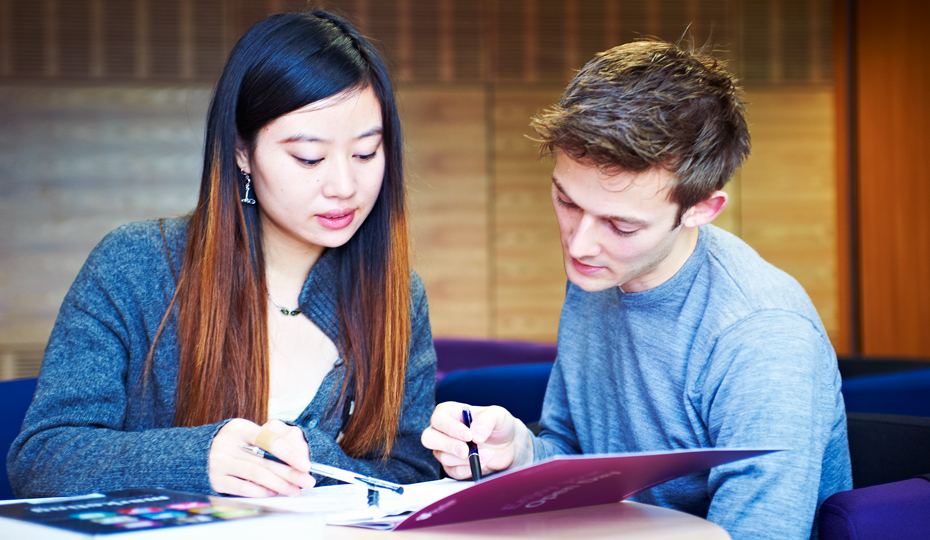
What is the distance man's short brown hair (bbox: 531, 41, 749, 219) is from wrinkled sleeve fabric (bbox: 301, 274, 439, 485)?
1.89ft

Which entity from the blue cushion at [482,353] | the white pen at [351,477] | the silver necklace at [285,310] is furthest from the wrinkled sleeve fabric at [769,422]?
the blue cushion at [482,353]

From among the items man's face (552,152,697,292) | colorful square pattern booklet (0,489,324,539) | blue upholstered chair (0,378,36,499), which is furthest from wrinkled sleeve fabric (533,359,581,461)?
blue upholstered chair (0,378,36,499)

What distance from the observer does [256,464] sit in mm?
1056

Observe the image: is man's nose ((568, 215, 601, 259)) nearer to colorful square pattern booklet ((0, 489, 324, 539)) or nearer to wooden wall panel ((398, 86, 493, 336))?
colorful square pattern booklet ((0, 489, 324, 539))

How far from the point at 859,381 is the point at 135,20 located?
13.4 ft

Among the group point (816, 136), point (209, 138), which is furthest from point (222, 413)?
point (816, 136)

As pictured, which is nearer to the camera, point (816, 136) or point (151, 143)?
point (151, 143)

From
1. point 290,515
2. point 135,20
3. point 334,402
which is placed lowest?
point 334,402

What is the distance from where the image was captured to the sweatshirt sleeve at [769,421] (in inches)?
40.3

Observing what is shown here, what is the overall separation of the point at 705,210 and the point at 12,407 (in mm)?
1563

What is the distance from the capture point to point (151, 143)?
449cm

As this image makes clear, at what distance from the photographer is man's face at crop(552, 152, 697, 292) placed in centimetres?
115

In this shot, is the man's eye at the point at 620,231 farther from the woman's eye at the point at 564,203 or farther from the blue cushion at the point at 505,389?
the blue cushion at the point at 505,389

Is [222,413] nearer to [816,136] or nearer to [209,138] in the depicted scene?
[209,138]
